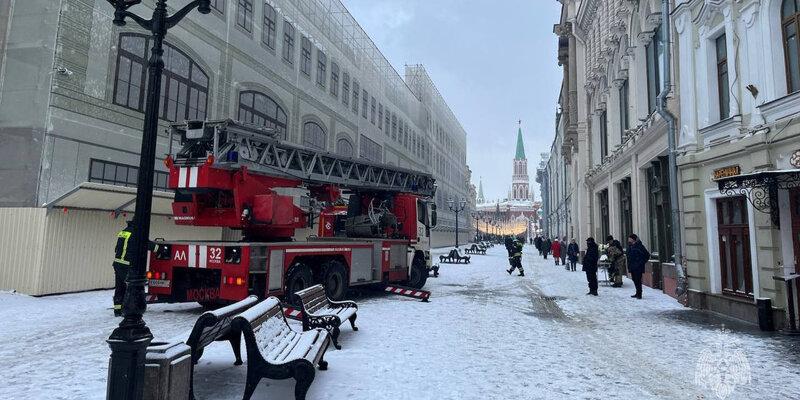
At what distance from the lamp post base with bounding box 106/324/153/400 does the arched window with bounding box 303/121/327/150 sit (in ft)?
66.9

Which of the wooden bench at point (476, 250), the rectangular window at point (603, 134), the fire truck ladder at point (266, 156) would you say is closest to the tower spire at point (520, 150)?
the wooden bench at point (476, 250)

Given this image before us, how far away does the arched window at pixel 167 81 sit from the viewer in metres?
13.5

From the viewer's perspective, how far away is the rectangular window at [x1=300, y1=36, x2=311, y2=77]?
24094 mm

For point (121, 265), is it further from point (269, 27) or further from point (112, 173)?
point (269, 27)

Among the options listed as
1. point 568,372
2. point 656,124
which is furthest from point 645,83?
point 568,372

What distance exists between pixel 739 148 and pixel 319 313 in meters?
9.21

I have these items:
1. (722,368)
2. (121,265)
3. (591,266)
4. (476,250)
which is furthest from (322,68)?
(722,368)

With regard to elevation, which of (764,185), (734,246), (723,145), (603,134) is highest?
(603,134)

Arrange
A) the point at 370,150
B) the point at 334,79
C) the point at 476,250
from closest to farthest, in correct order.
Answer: the point at 334,79 → the point at 370,150 → the point at 476,250

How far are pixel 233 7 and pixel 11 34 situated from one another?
825 centimetres

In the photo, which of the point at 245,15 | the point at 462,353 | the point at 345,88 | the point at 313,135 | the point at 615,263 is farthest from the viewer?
the point at 345,88

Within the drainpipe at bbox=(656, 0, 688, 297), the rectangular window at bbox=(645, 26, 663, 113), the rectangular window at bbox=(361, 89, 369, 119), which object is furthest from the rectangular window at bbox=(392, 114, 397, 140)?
the drainpipe at bbox=(656, 0, 688, 297)

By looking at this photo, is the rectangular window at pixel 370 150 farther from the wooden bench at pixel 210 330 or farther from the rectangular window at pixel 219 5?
the wooden bench at pixel 210 330

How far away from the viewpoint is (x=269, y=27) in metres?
21.2
